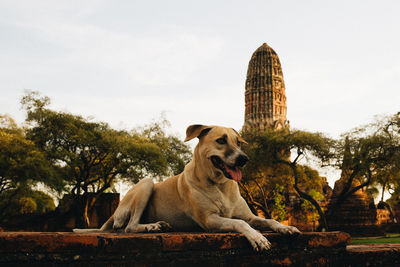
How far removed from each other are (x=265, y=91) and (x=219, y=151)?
72.5 metres

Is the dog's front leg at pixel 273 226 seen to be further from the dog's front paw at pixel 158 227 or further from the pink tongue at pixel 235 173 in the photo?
the dog's front paw at pixel 158 227

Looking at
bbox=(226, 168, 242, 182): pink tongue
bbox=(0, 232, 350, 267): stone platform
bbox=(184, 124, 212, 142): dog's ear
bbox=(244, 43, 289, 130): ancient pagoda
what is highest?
bbox=(244, 43, 289, 130): ancient pagoda

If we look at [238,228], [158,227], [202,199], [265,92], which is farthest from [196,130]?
[265,92]

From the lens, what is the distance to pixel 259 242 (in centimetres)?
273

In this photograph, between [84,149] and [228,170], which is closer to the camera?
[228,170]

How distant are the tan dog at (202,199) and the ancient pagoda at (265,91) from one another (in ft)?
233

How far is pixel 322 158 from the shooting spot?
2619 centimetres

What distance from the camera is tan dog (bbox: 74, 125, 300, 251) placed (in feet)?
10.9

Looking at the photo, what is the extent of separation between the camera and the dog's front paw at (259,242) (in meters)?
2.72

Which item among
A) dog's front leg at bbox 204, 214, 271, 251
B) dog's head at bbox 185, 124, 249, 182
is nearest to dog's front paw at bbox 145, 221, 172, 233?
dog's front leg at bbox 204, 214, 271, 251

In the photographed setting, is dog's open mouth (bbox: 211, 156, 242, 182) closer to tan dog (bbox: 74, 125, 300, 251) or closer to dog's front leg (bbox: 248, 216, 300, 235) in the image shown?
tan dog (bbox: 74, 125, 300, 251)

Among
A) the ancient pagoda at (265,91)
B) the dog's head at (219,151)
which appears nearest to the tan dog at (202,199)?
the dog's head at (219,151)

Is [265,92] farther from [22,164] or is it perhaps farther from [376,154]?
[22,164]

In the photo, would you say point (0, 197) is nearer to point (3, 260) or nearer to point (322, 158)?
point (322, 158)
